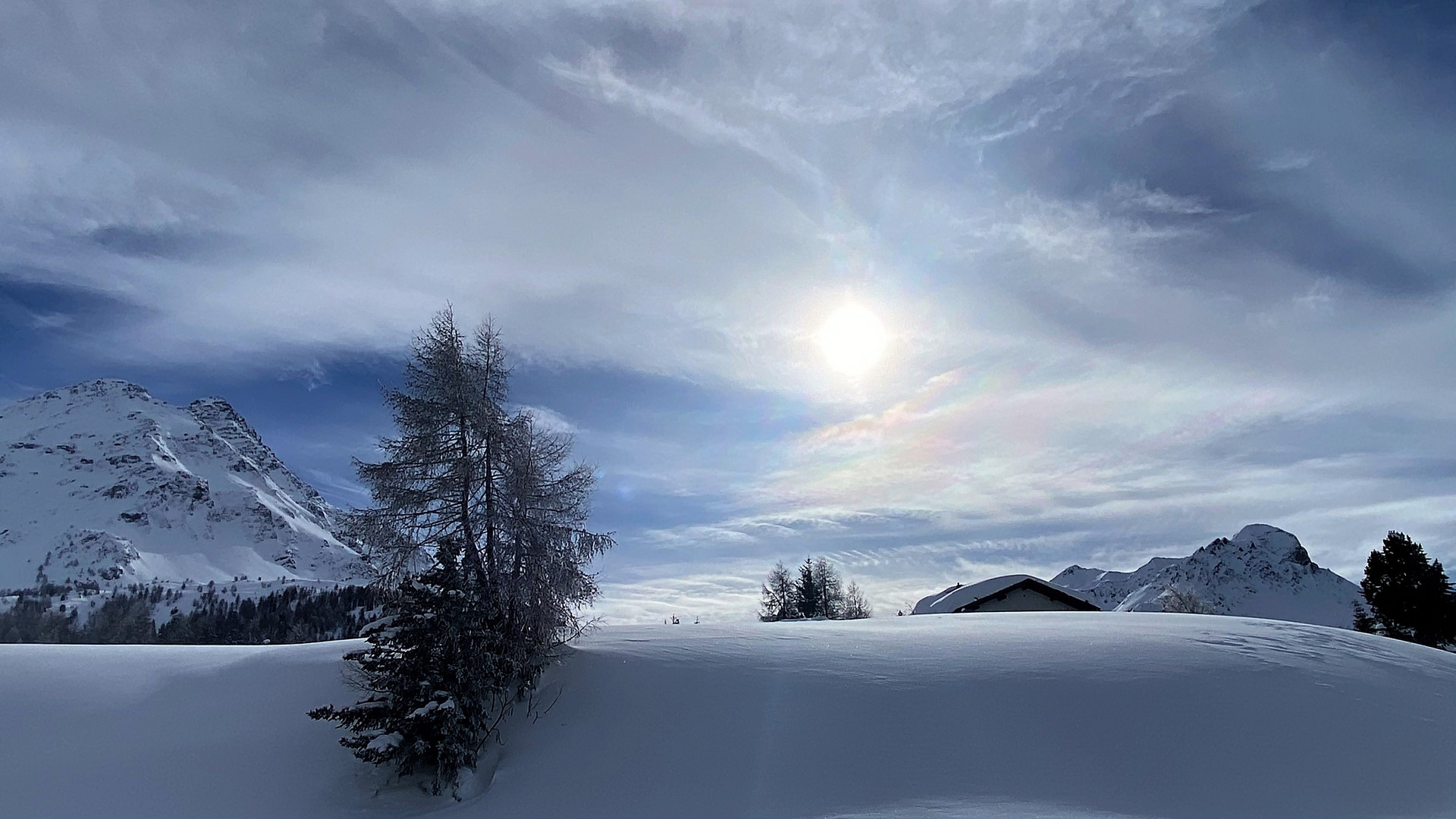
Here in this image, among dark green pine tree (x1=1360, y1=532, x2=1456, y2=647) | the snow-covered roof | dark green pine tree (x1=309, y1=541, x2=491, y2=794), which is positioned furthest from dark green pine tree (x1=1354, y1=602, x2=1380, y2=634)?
dark green pine tree (x1=309, y1=541, x2=491, y2=794)

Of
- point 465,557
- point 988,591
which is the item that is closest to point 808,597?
point 988,591

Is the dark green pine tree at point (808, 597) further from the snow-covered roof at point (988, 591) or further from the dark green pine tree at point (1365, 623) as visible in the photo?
the dark green pine tree at point (1365, 623)

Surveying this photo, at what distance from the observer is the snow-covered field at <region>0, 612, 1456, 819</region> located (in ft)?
39.7

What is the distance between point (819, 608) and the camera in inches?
2579

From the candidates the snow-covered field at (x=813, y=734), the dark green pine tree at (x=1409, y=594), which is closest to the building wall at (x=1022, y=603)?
the dark green pine tree at (x=1409, y=594)

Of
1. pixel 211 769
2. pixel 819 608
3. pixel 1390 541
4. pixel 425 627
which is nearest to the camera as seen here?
pixel 211 769

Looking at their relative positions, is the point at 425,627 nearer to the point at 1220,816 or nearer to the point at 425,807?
the point at 425,807

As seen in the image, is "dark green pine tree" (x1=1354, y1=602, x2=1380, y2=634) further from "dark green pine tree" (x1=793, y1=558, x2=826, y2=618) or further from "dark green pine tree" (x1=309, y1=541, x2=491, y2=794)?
"dark green pine tree" (x1=309, y1=541, x2=491, y2=794)

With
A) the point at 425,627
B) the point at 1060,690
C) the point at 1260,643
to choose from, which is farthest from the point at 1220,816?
the point at 425,627

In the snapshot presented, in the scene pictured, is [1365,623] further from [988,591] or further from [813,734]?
[813,734]

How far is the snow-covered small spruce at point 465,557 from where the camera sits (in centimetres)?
1384

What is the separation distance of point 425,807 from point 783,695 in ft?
21.3

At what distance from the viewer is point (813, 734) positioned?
552 inches

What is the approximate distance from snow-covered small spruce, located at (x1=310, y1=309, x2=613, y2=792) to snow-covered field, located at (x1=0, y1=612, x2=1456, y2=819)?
2.99ft
